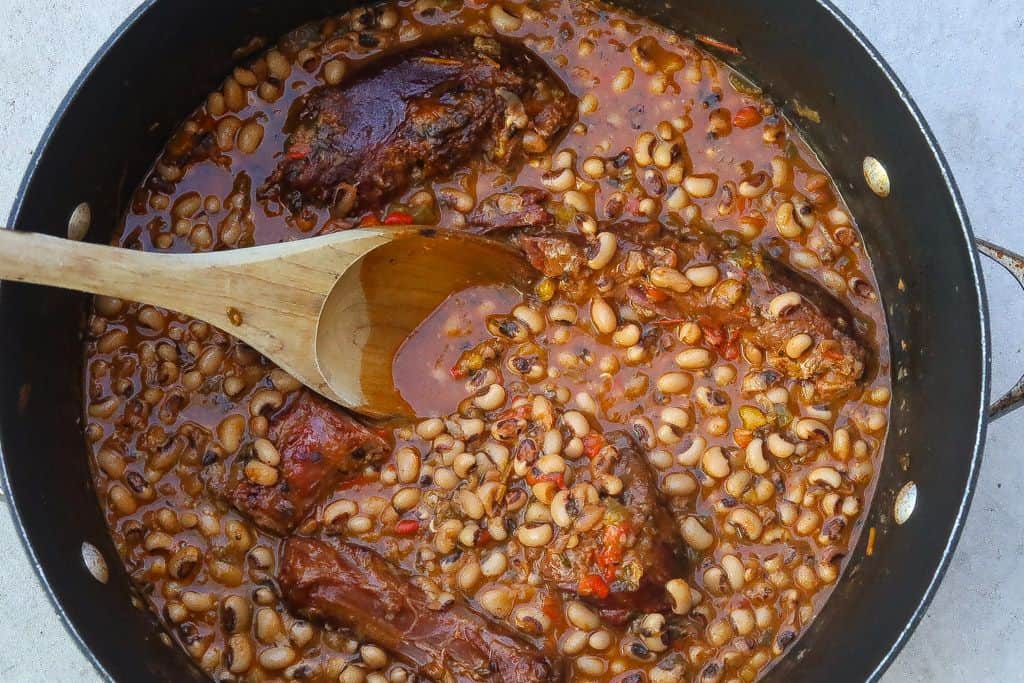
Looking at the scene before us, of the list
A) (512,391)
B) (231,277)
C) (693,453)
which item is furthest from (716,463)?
(231,277)

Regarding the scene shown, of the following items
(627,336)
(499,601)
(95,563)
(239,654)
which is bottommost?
(239,654)

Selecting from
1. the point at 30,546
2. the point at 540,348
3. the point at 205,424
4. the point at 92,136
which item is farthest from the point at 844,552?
the point at 92,136

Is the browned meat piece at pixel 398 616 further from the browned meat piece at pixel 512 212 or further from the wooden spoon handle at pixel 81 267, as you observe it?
the browned meat piece at pixel 512 212

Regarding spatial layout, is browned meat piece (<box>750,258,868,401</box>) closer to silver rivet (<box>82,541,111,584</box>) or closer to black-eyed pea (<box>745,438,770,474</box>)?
black-eyed pea (<box>745,438,770,474</box>)

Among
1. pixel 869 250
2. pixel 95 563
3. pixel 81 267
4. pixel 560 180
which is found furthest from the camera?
pixel 869 250

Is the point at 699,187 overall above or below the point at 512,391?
above

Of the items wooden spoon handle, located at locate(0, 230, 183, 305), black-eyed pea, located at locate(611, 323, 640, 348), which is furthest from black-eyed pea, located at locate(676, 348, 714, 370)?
wooden spoon handle, located at locate(0, 230, 183, 305)

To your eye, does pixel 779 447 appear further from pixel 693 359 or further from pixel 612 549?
pixel 612 549

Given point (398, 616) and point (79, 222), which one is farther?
point (398, 616)
